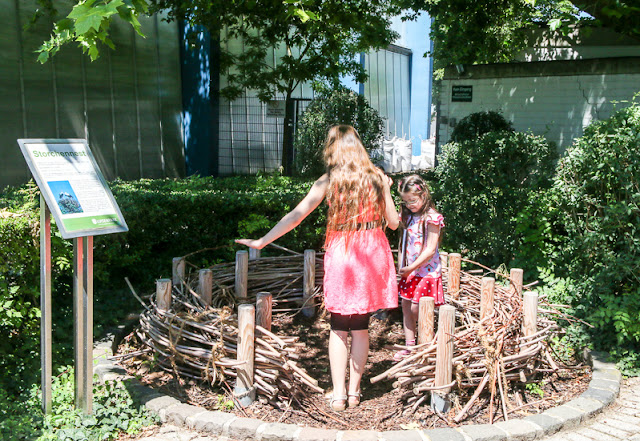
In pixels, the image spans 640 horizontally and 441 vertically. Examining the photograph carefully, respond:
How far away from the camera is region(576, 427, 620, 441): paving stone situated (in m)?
3.65

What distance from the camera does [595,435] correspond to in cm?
369

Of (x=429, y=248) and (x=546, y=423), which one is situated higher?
(x=429, y=248)

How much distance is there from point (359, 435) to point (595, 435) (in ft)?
4.88

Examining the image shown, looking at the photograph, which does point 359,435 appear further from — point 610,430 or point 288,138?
point 288,138

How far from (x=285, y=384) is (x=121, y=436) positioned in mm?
1009

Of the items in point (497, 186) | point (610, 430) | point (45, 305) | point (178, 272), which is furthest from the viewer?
point (497, 186)

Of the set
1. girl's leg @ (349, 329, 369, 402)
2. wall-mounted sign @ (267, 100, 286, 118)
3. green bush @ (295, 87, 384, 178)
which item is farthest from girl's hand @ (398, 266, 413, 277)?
wall-mounted sign @ (267, 100, 286, 118)

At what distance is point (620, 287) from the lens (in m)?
4.98

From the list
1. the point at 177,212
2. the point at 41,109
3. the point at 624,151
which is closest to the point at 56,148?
the point at 177,212

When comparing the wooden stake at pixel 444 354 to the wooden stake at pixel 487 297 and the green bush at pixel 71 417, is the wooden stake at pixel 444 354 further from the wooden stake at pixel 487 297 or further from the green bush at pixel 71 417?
the green bush at pixel 71 417

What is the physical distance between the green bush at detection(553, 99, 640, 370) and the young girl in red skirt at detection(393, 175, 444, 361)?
1353mm

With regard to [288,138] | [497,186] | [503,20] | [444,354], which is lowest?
[444,354]

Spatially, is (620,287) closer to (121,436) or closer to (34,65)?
(121,436)

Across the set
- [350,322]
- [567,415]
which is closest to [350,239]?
[350,322]
